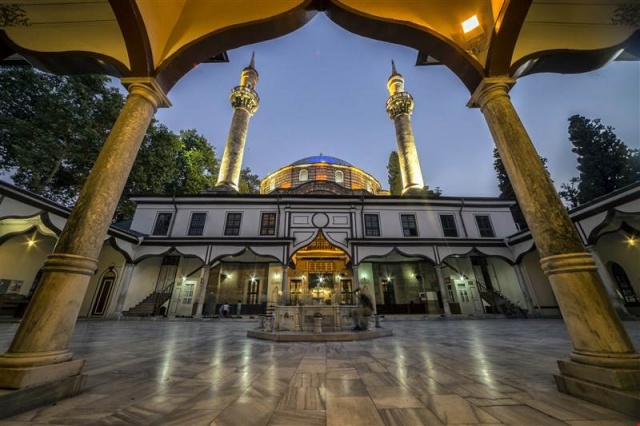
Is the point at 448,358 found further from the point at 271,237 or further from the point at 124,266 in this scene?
the point at 124,266

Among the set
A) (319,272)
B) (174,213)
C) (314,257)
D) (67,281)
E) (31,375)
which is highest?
(174,213)

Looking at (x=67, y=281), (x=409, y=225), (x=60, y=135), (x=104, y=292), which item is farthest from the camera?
(x=409, y=225)

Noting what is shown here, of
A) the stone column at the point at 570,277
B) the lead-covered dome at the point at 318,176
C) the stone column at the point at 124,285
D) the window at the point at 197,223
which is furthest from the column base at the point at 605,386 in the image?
the lead-covered dome at the point at 318,176

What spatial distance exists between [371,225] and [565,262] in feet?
48.0

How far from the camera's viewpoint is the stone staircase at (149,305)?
1489 cm

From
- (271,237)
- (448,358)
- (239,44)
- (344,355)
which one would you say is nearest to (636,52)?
(448,358)

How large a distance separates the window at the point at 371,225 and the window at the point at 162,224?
13.3 metres

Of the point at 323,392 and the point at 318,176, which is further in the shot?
the point at 318,176

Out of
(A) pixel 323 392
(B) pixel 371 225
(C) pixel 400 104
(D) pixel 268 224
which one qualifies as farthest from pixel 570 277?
(C) pixel 400 104

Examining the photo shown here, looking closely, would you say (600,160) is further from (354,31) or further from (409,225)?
(354,31)

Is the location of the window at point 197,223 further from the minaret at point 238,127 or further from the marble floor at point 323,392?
the marble floor at point 323,392

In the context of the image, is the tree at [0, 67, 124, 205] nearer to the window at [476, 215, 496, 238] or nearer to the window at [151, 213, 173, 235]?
the window at [151, 213, 173, 235]

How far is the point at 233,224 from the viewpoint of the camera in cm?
1717

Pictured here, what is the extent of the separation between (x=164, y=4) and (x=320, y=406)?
5908mm
